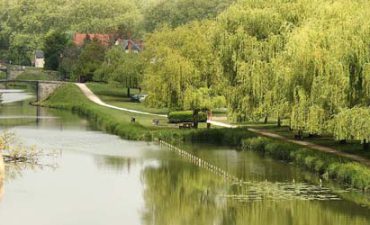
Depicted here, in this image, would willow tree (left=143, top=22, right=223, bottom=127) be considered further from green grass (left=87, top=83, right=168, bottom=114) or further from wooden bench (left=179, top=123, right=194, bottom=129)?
green grass (left=87, top=83, right=168, bottom=114)

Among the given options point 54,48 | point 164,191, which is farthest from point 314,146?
point 54,48

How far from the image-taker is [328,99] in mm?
39688

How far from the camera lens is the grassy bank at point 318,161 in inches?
1415

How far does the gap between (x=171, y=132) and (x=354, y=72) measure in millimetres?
17412

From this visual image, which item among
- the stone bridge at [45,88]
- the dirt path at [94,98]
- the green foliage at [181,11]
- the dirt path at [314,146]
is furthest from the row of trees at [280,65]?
the green foliage at [181,11]

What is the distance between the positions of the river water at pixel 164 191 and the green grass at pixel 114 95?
83.7ft

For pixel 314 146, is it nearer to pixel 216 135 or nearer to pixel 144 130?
pixel 216 135

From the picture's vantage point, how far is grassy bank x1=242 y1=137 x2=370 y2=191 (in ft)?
118

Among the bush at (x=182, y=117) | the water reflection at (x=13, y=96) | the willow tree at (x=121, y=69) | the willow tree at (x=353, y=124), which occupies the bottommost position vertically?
the water reflection at (x=13, y=96)

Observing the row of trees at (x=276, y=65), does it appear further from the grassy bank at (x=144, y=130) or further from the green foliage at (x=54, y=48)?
the green foliage at (x=54, y=48)

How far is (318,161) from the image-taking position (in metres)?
40.1

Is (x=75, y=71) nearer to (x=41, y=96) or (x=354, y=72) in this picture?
(x=41, y=96)

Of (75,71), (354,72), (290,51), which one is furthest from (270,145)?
(75,71)

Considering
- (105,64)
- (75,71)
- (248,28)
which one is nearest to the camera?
(248,28)
